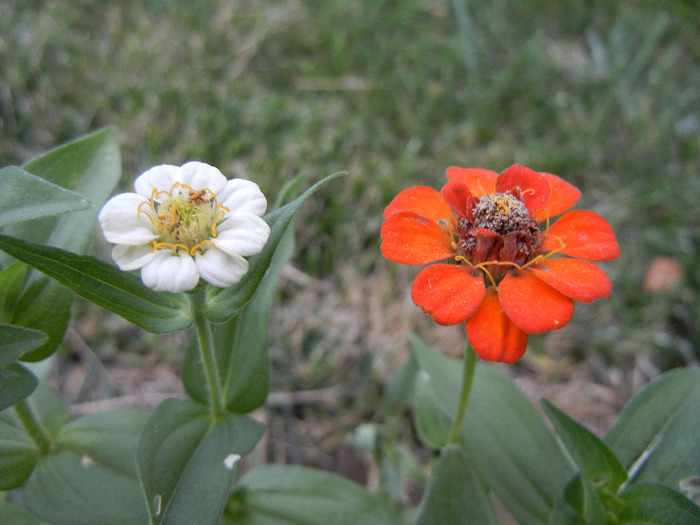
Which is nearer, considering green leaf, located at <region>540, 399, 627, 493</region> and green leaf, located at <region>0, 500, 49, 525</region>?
green leaf, located at <region>540, 399, 627, 493</region>

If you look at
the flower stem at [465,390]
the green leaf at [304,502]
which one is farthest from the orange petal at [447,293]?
Result: the green leaf at [304,502]

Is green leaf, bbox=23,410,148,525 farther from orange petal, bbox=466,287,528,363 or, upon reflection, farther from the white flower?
orange petal, bbox=466,287,528,363

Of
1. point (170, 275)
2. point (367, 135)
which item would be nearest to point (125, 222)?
point (170, 275)

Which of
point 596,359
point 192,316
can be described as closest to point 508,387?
point 596,359

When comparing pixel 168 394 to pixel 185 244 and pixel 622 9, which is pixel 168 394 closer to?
pixel 185 244

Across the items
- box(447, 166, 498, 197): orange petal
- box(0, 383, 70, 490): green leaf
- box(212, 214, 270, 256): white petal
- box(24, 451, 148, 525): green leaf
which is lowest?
box(24, 451, 148, 525): green leaf

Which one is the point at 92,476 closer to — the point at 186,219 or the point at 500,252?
the point at 186,219

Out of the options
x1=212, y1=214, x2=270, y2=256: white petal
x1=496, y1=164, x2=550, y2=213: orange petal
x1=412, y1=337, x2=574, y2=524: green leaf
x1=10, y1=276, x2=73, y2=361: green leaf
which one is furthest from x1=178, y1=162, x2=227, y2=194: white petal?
x1=412, y1=337, x2=574, y2=524: green leaf
